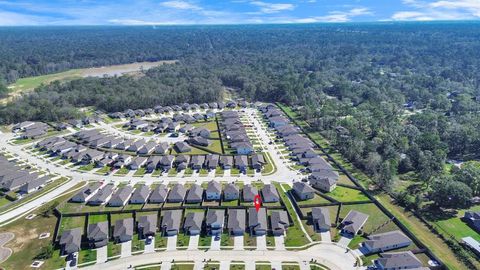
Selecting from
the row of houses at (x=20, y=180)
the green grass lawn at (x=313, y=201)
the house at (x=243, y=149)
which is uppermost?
the house at (x=243, y=149)

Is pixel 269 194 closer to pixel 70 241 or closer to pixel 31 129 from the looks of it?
pixel 70 241

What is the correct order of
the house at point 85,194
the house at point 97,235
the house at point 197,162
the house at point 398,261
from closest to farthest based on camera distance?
the house at point 398,261, the house at point 97,235, the house at point 85,194, the house at point 197,162

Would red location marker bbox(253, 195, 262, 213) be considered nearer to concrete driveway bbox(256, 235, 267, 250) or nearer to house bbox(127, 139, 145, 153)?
concrete driveway bbox(256, 235, 267, 250)

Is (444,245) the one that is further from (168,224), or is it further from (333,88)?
(333,88)

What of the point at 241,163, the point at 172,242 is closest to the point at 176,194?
the point at 172,242

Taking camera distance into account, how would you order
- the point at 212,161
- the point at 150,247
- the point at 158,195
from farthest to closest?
the point at 212,161 < the point at 158,195 < the point at 150,247

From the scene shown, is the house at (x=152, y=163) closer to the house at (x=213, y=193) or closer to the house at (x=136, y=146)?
the house at (x=136, y=146)

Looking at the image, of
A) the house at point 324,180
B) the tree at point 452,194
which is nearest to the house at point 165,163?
the house at point 324,180
